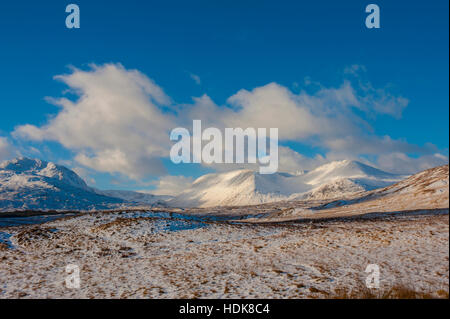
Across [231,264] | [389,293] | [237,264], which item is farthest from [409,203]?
[389,293]

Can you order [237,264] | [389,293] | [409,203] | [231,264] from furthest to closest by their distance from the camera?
1. [409,203]
2. [231,264]
3. [237,264]
4. [389,293]

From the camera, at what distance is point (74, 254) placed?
2642cm

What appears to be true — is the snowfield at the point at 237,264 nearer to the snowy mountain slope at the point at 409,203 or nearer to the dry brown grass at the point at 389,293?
the dry brown grass at the point at 389,293

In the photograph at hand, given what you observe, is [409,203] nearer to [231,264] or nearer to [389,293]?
[231,264]

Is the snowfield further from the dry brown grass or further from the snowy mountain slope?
the snowy mountain slope

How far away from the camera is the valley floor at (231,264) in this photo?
471 inches

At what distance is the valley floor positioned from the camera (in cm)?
1197

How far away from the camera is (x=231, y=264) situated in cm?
1981

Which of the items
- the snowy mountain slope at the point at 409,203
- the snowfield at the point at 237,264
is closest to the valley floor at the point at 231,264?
the snowfield at the point at 237,264
